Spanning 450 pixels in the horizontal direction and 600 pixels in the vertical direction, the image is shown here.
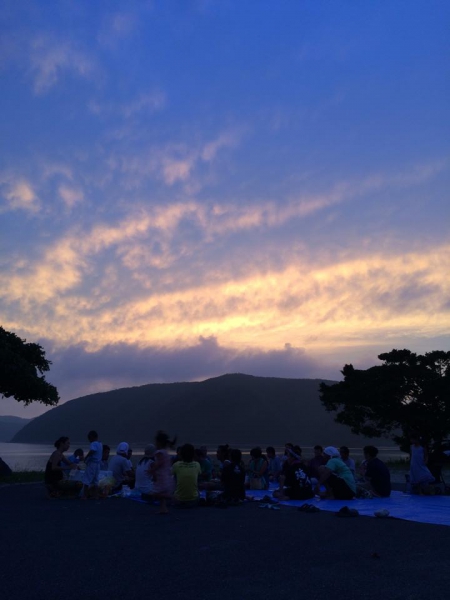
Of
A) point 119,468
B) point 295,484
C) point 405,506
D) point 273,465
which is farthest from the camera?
point 273,465

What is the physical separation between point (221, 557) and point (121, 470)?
9.90 meters

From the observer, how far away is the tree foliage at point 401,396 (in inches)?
1427

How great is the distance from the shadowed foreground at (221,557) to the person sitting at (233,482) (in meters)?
1.98

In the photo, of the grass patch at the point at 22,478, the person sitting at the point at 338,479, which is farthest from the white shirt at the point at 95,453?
the grass patch at the point at 22,478

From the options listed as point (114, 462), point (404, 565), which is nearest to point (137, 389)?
point (114, 462)

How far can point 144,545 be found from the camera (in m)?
7.91

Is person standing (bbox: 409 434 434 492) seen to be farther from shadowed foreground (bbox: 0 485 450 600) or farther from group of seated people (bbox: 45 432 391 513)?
shadowed foreground (bbox: 0 485 450 600)

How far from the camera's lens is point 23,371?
84.6 ft

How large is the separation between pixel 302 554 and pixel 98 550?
2.66m

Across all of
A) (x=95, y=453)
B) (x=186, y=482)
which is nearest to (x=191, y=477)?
(x=186, y=482)

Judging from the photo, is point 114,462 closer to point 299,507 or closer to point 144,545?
point 299,507

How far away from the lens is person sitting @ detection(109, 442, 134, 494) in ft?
53.0

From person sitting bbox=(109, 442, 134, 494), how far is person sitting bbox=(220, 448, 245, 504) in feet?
13.2

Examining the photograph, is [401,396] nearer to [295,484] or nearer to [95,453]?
[295,484]
